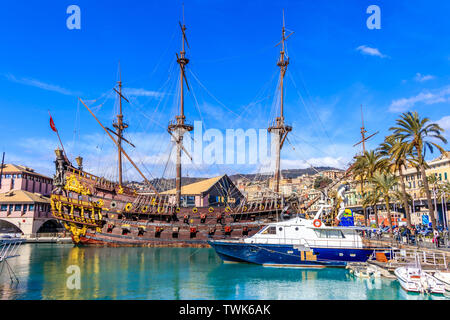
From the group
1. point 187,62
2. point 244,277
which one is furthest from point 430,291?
point 187,62

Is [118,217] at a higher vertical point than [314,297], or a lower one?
A: higher

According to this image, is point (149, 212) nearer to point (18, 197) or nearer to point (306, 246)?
point (306, 246)

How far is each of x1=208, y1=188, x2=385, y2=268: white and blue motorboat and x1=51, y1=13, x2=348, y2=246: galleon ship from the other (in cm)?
1414

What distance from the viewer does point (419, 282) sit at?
18.3 meters

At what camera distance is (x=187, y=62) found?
5384cm

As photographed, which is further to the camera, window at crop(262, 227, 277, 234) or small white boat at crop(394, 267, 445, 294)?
window at crop(262, 227, 277, 234)

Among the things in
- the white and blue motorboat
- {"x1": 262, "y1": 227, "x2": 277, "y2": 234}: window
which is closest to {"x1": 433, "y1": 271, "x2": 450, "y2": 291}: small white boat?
the white and blue motorboat

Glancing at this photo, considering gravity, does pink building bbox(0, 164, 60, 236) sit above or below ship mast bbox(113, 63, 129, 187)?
below

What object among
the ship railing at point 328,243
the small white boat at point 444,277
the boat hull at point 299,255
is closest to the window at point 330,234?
the ship railing at point 328,243

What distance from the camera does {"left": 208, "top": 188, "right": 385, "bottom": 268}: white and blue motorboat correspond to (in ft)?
84.1

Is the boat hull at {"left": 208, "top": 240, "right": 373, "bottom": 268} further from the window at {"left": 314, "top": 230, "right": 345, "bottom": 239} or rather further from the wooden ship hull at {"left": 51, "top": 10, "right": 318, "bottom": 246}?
the wooden ship hull at {"left": 51, "top": 10, "right": 318, "bottom": 246}

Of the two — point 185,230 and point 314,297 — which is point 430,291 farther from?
point 185,230

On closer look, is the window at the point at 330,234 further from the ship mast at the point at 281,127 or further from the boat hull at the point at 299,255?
the ship mast at the point at 281,127
